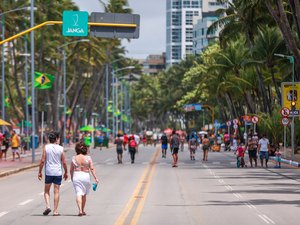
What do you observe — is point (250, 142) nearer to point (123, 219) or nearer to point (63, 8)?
point (123, 219)

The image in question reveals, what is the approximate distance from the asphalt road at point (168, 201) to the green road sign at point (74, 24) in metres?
5.88

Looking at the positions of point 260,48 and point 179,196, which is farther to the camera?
point 260,48

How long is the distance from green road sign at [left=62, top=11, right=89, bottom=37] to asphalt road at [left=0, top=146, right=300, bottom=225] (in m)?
5.88

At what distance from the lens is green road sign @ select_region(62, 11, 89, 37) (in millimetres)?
35938

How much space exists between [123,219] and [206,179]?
52.3 ft

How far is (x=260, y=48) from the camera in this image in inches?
2675

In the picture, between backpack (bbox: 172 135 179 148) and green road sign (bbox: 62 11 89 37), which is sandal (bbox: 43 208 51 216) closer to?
green road sign (bbox: 62 11 89 37)

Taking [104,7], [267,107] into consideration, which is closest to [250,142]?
[267,107]

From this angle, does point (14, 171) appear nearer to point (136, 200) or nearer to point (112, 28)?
point (112, 28)

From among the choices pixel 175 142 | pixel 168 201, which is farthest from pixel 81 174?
pixel 175 142

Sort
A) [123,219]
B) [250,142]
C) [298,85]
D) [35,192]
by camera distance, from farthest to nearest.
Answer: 1. [298,85]
2. [250,142]
3. [35,192]
4. [123,219]

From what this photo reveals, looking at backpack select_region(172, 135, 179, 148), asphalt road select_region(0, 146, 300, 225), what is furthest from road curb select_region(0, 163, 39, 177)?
backpack select_region(172, 135, 179, 148)

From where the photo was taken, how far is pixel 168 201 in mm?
22797

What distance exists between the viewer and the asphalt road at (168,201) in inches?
712
